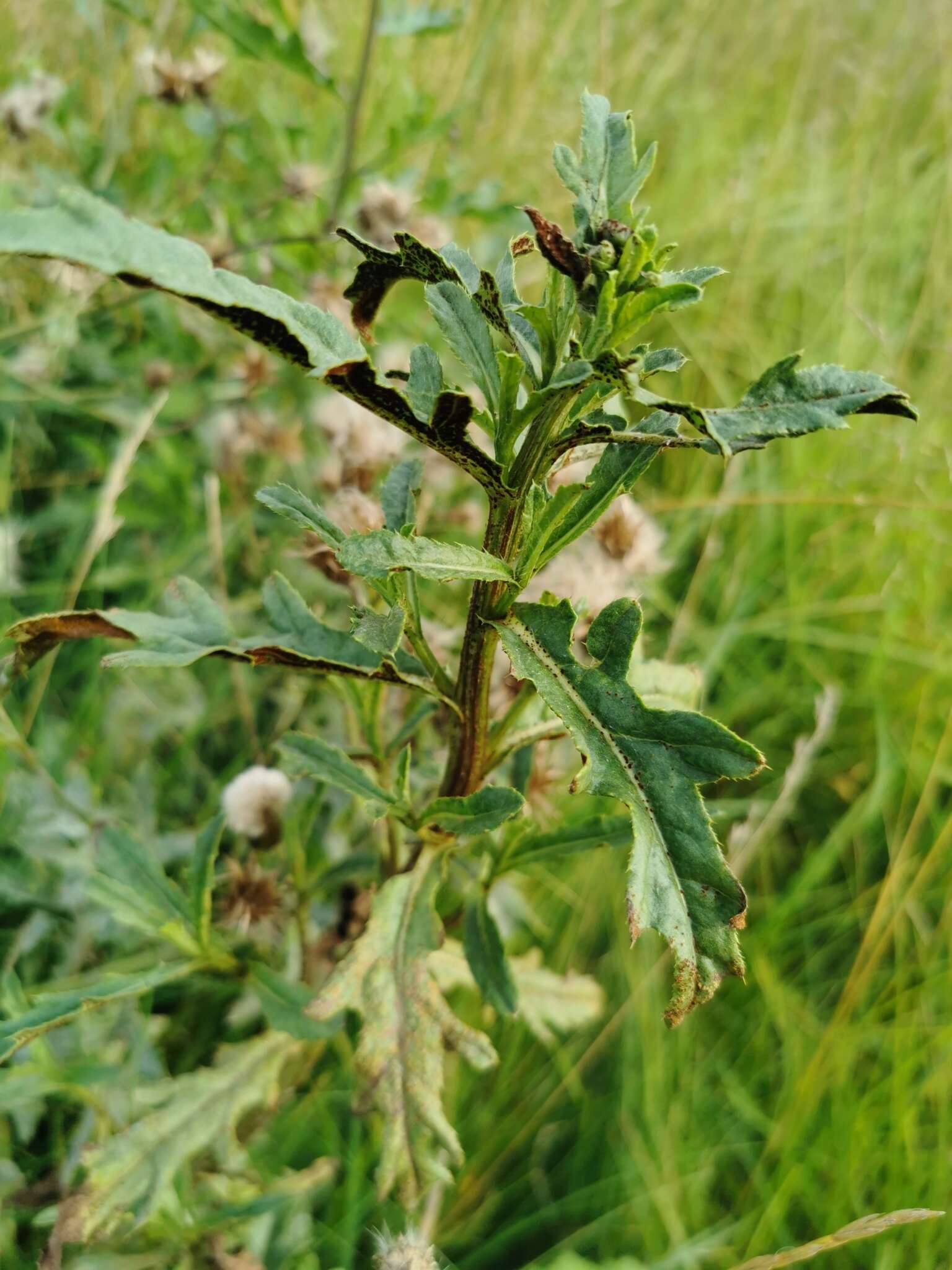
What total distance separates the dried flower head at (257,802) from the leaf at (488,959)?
0.31 meters

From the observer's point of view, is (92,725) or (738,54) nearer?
(92,725)

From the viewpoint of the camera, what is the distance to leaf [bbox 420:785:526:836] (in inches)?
32.4

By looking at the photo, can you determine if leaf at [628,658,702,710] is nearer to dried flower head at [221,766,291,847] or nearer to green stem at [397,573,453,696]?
green stem at [397,573,453,696]

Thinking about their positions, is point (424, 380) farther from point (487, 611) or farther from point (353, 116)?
point (353, 116)

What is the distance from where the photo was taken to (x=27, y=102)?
76.3 inches

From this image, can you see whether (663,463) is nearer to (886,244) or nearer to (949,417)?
(949,417)

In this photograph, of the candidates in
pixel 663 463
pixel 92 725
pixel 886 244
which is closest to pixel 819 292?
pixel 886 244

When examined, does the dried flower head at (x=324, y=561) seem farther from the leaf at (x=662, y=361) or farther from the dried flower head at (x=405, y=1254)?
the dried flower head at (x=405, y=1254)

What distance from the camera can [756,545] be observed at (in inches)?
91.6

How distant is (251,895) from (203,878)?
0.18 m

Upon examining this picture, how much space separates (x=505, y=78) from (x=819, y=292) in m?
1.22

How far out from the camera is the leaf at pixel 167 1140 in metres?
1.04

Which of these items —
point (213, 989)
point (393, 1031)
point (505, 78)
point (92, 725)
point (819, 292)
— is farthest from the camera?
point (505, 78)

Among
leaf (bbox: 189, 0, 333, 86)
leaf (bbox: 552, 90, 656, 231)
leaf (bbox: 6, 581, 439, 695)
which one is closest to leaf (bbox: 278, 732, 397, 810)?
leaf (bbox: 6, 581, 439, 695)
